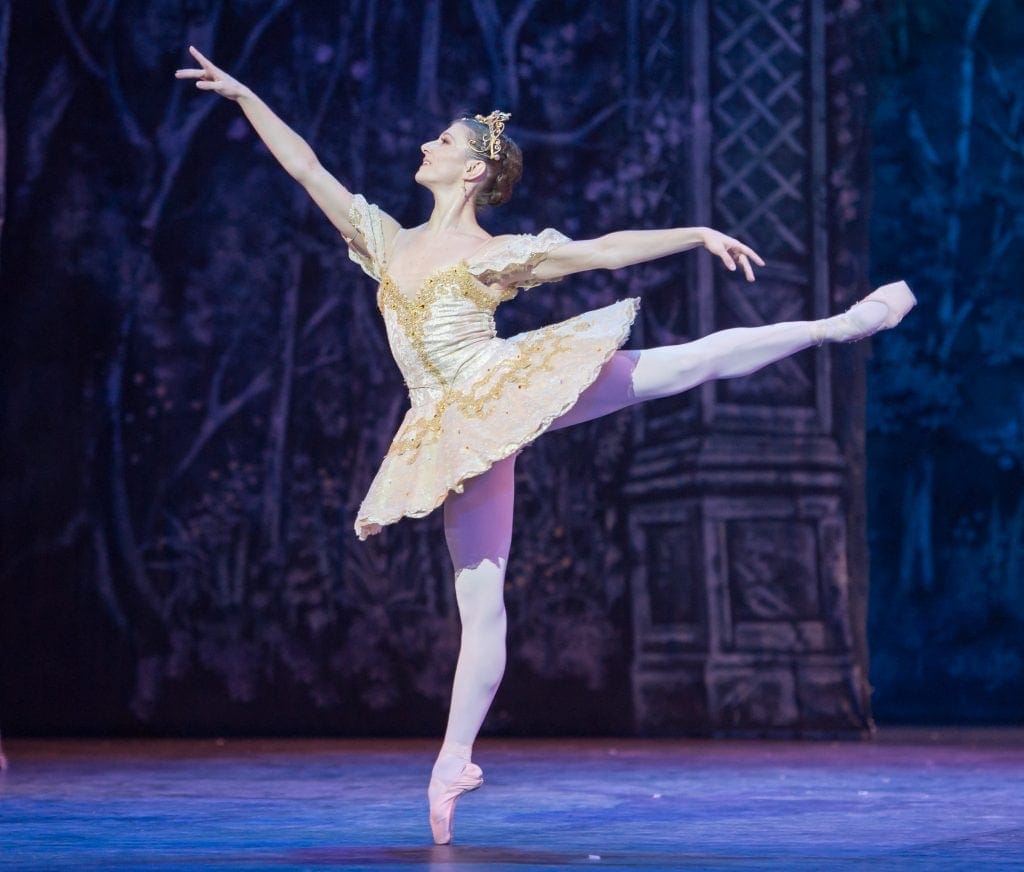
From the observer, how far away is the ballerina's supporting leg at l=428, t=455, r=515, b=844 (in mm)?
2880

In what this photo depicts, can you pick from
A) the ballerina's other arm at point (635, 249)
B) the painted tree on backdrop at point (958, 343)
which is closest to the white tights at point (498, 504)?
the ballerina's other arm at point (635, 249)

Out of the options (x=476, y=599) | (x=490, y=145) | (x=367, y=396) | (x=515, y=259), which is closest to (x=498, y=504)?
(x=476, y=599)

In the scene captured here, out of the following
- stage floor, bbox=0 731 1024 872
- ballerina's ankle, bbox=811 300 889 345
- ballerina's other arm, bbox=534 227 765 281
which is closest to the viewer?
stage floor, bbox=0 731 1024 872

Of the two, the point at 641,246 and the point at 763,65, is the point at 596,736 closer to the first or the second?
the point at 763,65

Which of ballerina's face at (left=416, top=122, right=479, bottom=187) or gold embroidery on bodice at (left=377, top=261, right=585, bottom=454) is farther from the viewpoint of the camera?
ballerina's face at (left=416, top=122, right=479, bottom=187)

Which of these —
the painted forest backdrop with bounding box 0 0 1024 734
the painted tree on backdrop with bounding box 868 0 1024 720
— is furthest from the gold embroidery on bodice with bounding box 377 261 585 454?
the painted tree on backdrop with bounding box 868 0 1024 720

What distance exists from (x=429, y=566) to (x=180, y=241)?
149 centimetres

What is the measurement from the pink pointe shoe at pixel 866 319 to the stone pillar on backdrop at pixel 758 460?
232 cm

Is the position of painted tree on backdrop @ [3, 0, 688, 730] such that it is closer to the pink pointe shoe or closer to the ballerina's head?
the ballerina's head

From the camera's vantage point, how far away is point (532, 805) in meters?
3.47

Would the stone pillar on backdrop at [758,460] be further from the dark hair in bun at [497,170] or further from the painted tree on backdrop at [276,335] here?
the dark hair in bun at [497,170]

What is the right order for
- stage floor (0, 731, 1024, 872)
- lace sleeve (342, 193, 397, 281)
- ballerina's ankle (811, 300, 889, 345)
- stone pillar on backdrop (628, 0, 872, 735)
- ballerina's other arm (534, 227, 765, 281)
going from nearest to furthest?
stage floor (0, 731, 1024, 872), ballerina's other arm (534, 227, 765, 281), ballerina's ankle (811, 300, 889, 345), lace sleeve (342, 193, 397, 281), stone pillar on backdrop (628, 0, 872, 735)

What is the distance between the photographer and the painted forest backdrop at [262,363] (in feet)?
17.8

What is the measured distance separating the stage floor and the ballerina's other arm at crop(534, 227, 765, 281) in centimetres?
107
